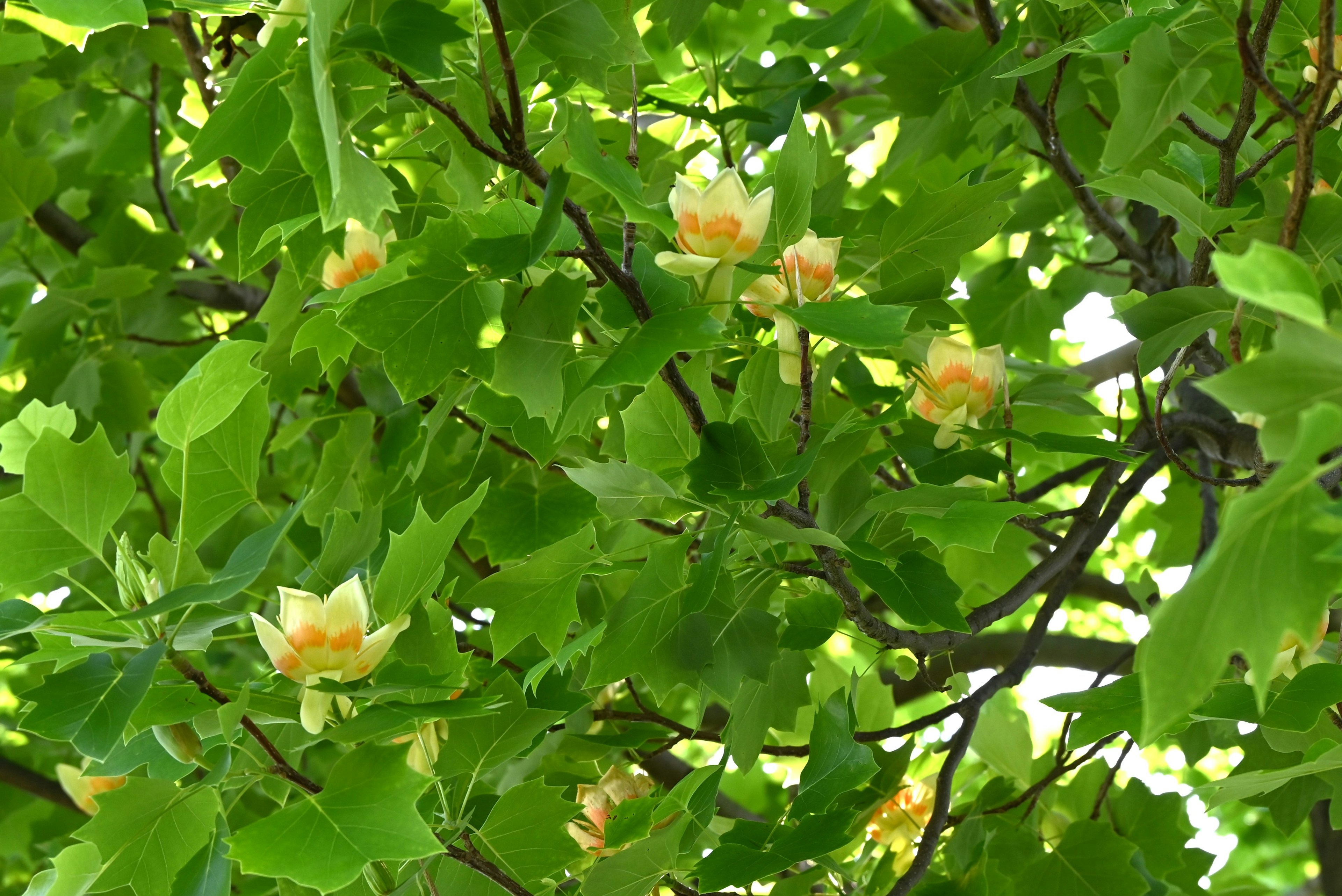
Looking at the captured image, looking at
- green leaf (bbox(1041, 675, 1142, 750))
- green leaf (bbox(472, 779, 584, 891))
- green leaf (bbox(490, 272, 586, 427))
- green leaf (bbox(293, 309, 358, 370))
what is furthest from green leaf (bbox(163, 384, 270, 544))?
green leaf (bbox(1041, 675, 1142, 750))

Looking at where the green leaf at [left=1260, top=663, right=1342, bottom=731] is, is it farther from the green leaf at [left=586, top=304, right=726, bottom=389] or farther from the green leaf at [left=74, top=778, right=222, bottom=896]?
the green leaf at [left=74, top=778, right=222, bottom=896]

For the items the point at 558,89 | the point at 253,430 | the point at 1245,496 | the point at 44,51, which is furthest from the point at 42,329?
the point at 1245,496

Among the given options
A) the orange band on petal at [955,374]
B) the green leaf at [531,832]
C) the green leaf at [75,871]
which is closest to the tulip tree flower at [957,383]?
the orange band on petal at [955,374]

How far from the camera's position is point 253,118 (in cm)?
85

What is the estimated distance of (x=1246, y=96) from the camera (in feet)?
2.92

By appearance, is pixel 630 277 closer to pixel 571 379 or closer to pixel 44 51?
pixel 571 379

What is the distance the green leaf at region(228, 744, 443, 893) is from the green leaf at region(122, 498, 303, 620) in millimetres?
168

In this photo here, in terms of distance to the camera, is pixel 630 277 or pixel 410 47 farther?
pixel 630 277

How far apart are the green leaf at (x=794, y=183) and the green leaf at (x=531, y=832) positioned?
560 millimetres

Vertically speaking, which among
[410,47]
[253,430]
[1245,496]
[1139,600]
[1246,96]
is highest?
[410,47]

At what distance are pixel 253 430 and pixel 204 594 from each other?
0.31 meters

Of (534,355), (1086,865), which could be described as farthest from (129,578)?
(1086,865)

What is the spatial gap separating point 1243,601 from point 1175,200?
47cm

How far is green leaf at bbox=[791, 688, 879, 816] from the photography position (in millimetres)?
1007
